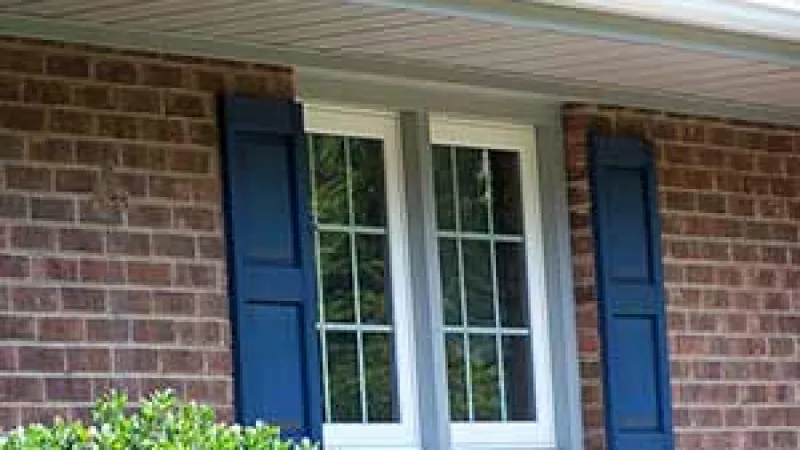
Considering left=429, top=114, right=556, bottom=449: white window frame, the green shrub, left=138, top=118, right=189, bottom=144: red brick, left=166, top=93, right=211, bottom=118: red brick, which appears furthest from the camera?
left=429, top=114, right=556, bottom=449: white window frame

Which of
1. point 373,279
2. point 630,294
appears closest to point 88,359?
point 373,279

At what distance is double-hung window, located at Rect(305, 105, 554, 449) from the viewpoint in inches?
345

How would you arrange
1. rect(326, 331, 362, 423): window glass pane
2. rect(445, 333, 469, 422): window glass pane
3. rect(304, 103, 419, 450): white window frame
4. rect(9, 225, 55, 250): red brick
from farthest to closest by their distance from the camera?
rect(445, 333, 469, 422): window glass pane
rect(304, 103, 419, 450): white window frame
rect(326, 331, 362, 423): window glass pane
rect(9, 225, 55, 250): red brick

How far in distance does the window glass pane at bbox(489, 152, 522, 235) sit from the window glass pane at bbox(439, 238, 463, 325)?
0.31 metres

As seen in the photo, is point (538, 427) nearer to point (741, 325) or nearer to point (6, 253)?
point (741, 325)

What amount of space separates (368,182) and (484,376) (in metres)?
1.03

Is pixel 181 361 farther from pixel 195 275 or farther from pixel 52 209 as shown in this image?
pixel 52 209

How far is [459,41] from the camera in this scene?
27.2 feet

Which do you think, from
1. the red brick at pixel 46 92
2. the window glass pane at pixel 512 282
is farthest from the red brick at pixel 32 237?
the window glass pane at pixel 512 282

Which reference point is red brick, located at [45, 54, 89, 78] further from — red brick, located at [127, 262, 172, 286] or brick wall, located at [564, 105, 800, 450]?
brick wall, located at [564, 105, 800, 450]

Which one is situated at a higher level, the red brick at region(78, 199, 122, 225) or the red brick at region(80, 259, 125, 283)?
the red brick at region(78, 199, 122, 225)

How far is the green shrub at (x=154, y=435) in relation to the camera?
6.08 meters

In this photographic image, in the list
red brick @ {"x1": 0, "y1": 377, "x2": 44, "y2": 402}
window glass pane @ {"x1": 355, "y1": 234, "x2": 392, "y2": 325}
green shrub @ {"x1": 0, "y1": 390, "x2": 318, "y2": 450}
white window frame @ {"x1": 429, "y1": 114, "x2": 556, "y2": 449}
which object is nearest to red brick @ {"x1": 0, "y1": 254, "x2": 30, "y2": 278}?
red brick @ {"x1": 0, "y1": 377, "x2": 44, "y2": 402}

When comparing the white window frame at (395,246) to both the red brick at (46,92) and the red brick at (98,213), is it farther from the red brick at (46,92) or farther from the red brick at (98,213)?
the red brick at (46,92)
